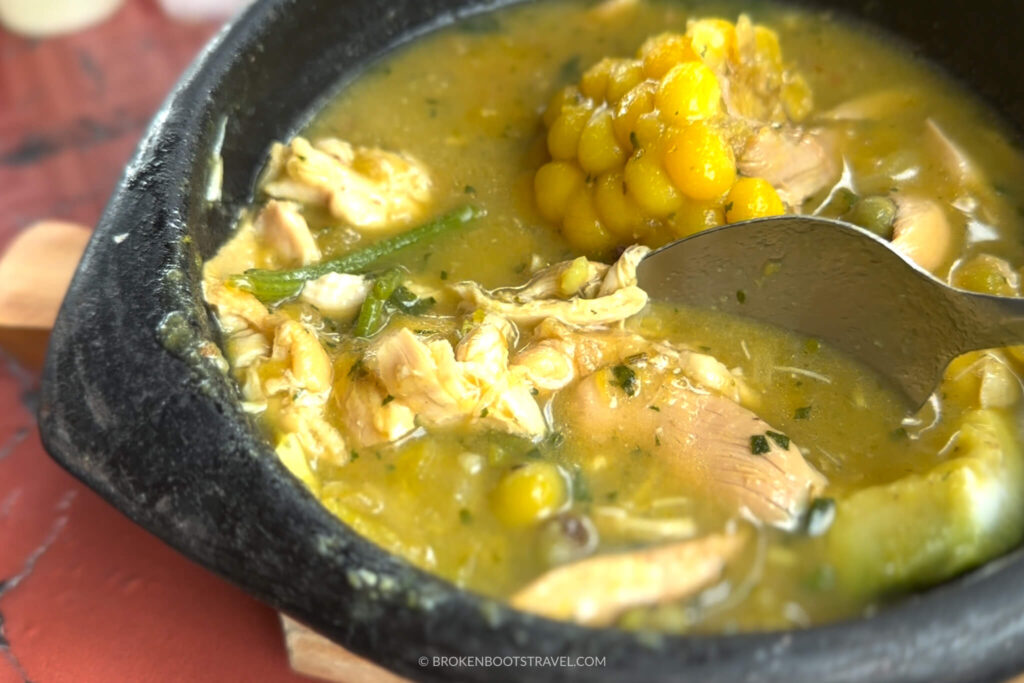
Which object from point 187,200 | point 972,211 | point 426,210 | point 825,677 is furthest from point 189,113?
point 972,211

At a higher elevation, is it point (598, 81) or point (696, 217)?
point (598, 81)

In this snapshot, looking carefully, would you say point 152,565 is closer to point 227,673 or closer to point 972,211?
point 227,673

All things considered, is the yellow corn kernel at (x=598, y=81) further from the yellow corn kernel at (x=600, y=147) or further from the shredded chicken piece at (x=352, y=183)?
the shredded chicken piece at (x=352, y=183)

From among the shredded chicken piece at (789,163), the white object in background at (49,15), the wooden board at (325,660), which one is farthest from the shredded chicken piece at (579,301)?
the white object in background at (49,15)

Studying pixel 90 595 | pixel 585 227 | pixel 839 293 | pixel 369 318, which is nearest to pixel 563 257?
pixel 585 227

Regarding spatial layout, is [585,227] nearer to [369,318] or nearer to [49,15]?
[369,318]

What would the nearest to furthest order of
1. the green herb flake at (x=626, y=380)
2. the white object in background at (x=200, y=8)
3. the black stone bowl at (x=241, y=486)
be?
the black stone bowl at (x=241, y=486) → the green herb flake at (x=626, y=380) → the white object in background at (x=200, y=8)

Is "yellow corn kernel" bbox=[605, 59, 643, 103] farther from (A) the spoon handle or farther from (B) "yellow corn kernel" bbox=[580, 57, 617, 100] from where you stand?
(A) the spoon handle

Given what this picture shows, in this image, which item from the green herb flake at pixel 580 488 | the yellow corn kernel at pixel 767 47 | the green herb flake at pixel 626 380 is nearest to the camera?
the green herb flake at pixel 580 488
